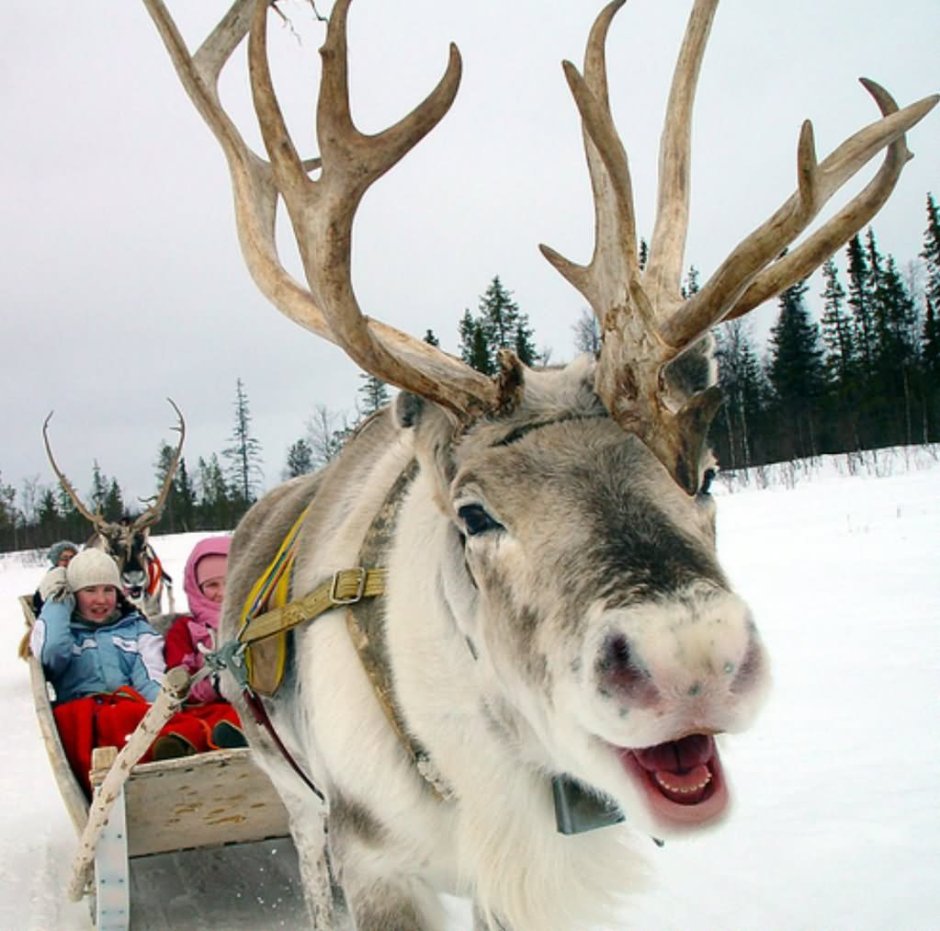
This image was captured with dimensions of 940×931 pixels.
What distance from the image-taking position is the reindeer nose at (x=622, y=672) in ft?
5.05

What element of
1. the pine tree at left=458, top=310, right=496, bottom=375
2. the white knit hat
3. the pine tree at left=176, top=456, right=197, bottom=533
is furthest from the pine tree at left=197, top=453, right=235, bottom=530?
the white knit hat

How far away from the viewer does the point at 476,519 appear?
2.04 m

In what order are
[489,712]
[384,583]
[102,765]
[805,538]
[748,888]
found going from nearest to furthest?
1. [489,712]
2. [384,583]
3. [748,888]
4. [102,765]
5. [805,538]

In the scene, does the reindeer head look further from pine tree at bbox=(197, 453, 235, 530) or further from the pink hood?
pine tree at bbox=(197, 453, 235, 530)

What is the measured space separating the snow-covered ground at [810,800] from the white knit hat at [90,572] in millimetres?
1384

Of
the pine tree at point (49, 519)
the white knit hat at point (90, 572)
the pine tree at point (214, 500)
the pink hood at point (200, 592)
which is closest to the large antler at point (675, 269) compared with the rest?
the pink hood at point (200, 592)

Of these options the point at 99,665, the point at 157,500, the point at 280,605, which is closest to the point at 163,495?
the point at 157,500

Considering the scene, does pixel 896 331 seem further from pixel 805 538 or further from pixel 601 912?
pixel 601 912

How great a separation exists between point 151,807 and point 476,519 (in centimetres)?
261

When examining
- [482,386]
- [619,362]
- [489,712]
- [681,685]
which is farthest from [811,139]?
[489,712]

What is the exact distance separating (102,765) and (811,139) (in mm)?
3425

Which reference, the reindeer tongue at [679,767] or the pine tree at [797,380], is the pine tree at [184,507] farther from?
the reindeer tongue at [679,767]

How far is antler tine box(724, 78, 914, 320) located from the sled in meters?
2.65

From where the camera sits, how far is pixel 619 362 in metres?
2.08
